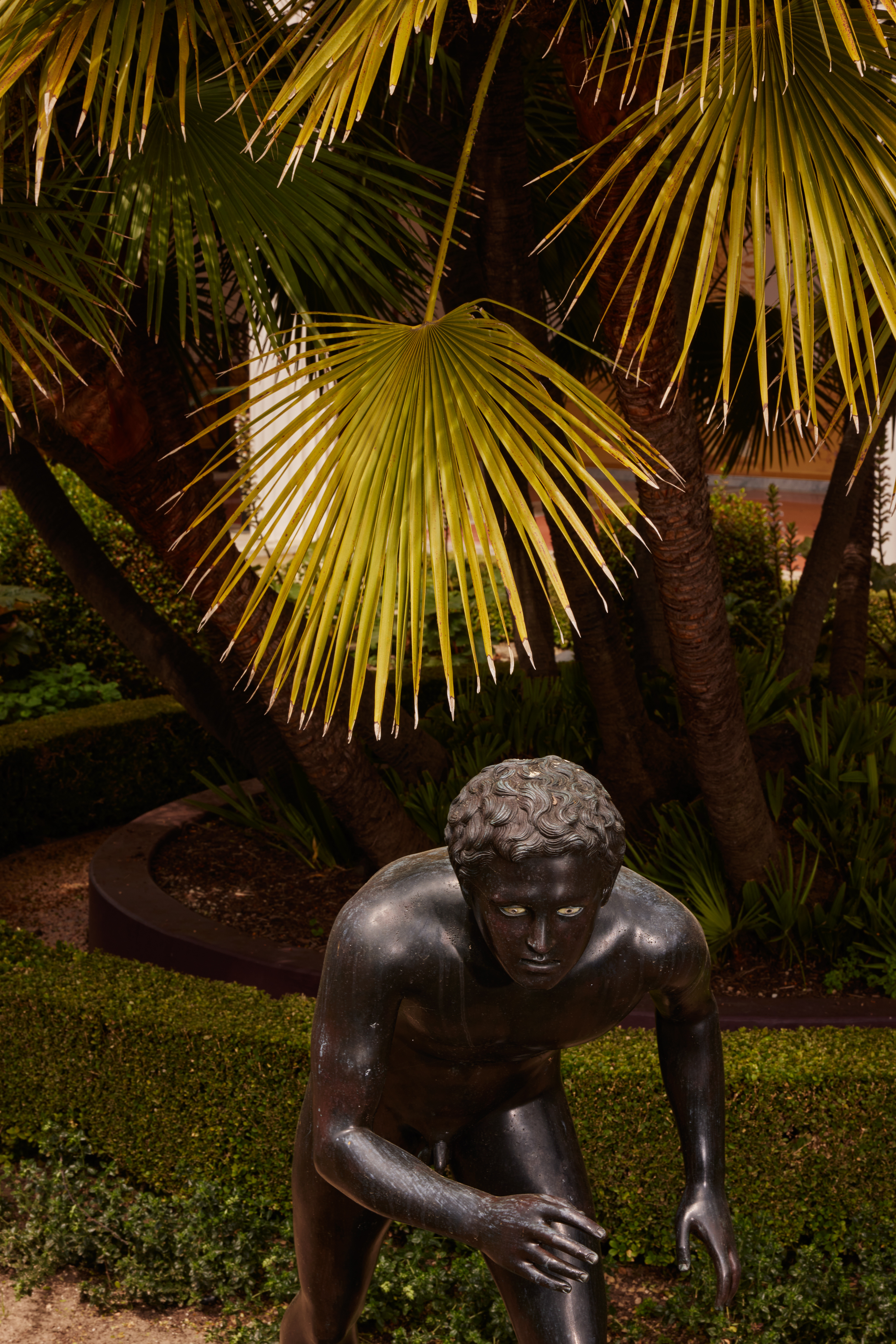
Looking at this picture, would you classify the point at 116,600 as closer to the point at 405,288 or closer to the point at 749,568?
the point at 405,288

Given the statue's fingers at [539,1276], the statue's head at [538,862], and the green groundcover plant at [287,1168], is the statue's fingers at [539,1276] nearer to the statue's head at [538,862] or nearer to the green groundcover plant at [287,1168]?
the statue's head at [538,862]

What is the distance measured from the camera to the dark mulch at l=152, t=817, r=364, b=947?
3979 mm

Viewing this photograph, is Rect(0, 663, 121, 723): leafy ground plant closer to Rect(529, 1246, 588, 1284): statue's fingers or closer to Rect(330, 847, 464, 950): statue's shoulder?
Rect(330, 847, 464, 950): statue's shoulder

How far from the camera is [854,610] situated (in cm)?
506

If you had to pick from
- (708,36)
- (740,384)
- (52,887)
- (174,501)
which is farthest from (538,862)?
(52,887)

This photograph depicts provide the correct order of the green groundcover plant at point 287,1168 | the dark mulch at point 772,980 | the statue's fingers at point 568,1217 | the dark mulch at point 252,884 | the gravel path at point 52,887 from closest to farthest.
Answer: the statue's fingers at point 568,1217, the green groundcover plant at point 287,1168, the dark mulch at point 772,980, the dark mulch at point 252,884, the gravel path at point 52,887

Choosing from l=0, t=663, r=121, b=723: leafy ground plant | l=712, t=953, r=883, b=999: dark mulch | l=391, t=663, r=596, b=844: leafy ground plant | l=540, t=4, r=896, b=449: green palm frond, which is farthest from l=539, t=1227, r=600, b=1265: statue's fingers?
l=0, t=663, r=121, b=723: leafy ground plant

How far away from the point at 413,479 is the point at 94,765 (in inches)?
166

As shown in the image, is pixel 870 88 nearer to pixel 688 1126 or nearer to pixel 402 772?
pixel 688 1126

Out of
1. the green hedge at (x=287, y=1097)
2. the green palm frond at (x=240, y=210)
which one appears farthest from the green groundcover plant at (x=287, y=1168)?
the green palm frond at (x=240, y=210)

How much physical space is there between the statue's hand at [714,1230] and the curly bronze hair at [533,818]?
21.3 inches

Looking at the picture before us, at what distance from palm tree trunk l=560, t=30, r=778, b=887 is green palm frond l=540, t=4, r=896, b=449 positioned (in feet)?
1.43

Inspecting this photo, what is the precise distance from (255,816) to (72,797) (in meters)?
1.68

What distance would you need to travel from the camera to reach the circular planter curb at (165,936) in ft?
11.5
